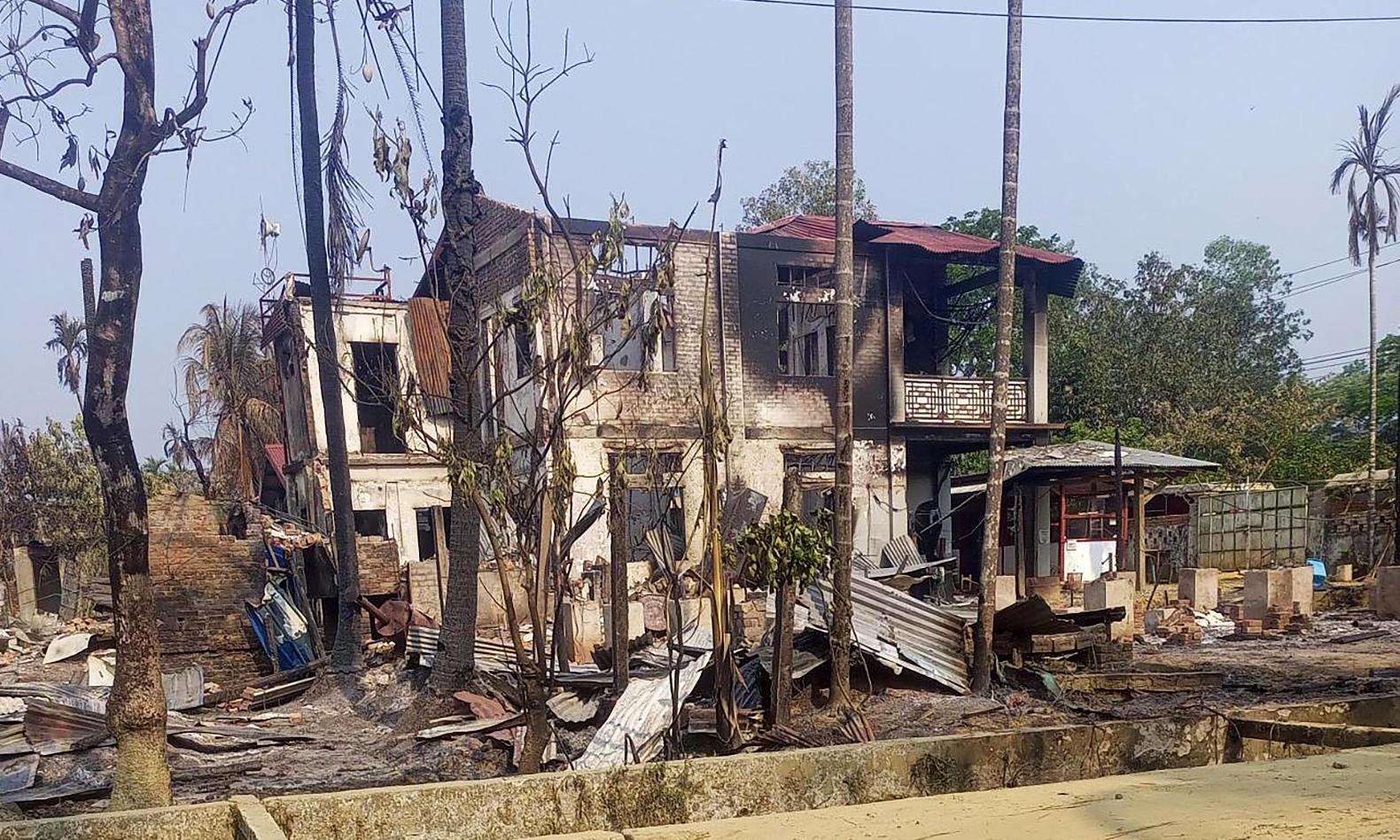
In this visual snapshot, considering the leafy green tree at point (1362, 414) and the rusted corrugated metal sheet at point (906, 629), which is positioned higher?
the leafy green tree at point (1362, 414)

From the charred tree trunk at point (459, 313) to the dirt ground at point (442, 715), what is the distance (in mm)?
612

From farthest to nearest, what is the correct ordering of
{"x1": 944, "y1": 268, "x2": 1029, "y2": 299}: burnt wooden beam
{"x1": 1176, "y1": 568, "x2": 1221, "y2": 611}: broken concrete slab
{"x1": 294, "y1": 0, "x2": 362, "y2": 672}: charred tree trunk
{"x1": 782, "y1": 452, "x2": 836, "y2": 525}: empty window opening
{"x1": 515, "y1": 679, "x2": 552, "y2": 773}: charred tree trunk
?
{"x1": 944, "y1": 268, "x2": 1029, "y2": 299}: burnt wooden beam → {"x1": 782, "y1": 452, "x2": 836, "y2": 525}: empty window opening → {"x1": 1176, "y1": 568, "x2": 1221, "y2": 611}: broken concrete slab → {"x1": 294, "y1": 0, "x2": 362, "y2": 672}: charred tree trunk → {"x1": 515, "y1": 679, "x2": 552, "y2": 773}: charred tree trunk

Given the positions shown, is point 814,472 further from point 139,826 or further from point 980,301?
point 139,826

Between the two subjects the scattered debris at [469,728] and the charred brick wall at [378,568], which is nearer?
the scattered debris at [469,728]

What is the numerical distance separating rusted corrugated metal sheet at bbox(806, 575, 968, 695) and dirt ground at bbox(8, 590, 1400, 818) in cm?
25

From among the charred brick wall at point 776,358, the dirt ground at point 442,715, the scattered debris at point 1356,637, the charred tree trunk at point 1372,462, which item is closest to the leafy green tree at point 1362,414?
the charred tree trunk at point 1372,462

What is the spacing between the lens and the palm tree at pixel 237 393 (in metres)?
23.4

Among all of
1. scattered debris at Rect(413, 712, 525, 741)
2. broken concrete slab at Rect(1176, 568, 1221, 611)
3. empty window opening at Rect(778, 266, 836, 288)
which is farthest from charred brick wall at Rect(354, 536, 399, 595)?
broken concrete slab at Rect(1176, 568, 1221, 611)

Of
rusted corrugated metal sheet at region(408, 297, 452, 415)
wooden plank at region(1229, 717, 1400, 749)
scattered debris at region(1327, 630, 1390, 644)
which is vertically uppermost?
rusted corrugated metal sheet at region(408, 297, 452, 415)

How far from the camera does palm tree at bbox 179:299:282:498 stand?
23.4 metres

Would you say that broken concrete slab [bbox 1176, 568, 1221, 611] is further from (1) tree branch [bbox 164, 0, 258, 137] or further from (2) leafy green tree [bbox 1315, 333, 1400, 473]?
(1) tree branch [bbox 164, 0, 258, 137]

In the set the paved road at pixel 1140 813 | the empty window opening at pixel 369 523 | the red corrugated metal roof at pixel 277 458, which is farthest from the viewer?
the red corrugated metal roof at pixel 277 458

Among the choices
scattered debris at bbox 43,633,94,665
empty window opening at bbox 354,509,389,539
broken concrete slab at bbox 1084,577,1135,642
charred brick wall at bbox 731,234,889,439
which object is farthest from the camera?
empty window opening at bbox 354,509,389,539

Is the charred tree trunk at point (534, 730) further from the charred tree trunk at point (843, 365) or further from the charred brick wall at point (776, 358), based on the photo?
the charred brick wall at point (776, 358)
